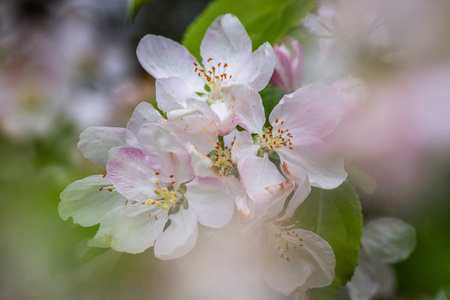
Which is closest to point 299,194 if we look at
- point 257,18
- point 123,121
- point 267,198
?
point 267,198

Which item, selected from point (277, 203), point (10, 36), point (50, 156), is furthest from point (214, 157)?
point (10, 36)

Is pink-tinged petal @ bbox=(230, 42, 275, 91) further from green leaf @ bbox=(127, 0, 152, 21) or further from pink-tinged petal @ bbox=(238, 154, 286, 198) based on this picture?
green leaf @ bbox=(127, 0, 152, 21)

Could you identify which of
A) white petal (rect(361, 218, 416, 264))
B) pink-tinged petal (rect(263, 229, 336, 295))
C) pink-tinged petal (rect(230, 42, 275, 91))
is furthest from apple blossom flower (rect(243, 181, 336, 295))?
white petal (rect(361, 218, 416, 264))

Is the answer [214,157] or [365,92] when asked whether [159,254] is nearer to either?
[214,157]

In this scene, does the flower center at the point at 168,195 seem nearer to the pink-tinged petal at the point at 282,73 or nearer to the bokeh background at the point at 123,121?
the bokeh background at the point at 123,121

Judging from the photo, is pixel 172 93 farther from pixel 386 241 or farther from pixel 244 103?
pixel 386 241
